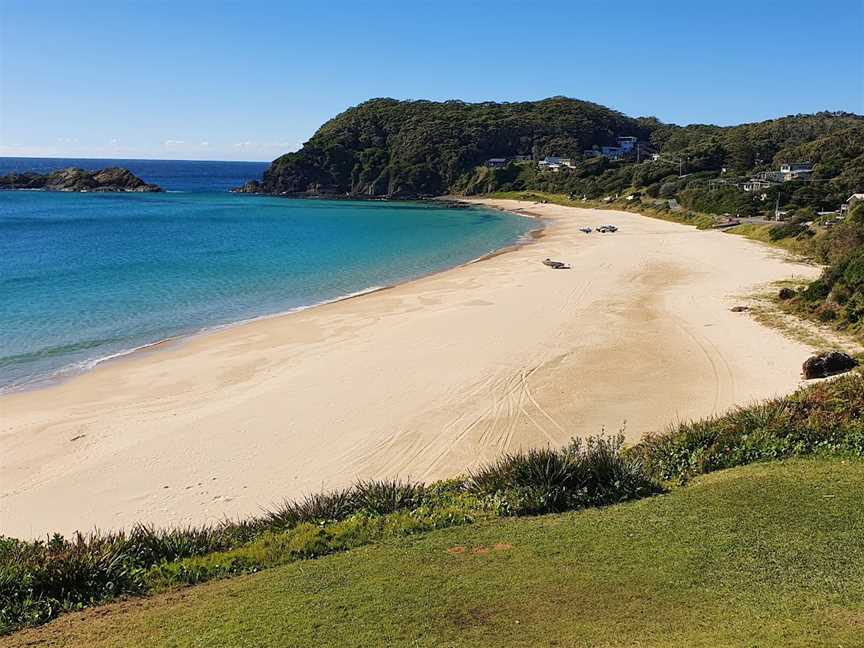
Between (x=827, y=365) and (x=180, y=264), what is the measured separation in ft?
120

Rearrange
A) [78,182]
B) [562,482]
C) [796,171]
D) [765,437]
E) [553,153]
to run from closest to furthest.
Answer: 1. [562,482]
2. [765,437]
3. [796,171]
4. [78,182]
5. [553,153]

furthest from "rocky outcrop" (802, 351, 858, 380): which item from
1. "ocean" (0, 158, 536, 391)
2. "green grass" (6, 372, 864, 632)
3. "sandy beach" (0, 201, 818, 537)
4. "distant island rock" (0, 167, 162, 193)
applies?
"distant island rock" (0, 167, 162, 193)

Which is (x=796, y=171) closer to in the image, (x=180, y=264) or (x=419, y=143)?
(x=180, y=264)

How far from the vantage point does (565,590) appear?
700cm

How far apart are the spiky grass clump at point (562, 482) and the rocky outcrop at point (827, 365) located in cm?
943

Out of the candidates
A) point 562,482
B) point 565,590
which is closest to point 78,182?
point 562,482

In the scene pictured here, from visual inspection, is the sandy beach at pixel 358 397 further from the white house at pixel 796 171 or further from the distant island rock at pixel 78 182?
the distant island rock at pixel 78 182

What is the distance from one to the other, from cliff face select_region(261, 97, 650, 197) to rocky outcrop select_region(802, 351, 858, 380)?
98.7 meters

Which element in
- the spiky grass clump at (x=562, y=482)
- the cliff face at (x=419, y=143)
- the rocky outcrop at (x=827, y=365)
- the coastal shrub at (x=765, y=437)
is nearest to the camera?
the spiky grass clump at (x=562, y=482)

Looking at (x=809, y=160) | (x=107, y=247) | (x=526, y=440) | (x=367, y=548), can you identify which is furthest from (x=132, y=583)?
(x=809, y=160)

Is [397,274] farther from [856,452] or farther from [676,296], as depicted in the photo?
[856,452]

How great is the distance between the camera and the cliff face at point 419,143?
385 ft

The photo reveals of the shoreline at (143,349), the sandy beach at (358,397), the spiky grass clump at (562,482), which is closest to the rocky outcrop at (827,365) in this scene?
the sandy beach at (358,397)

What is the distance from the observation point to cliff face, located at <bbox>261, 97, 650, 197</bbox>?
11731cm
